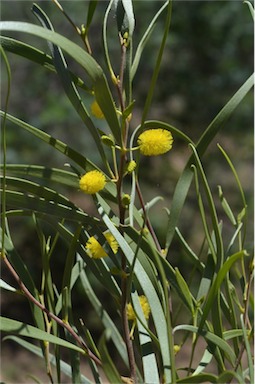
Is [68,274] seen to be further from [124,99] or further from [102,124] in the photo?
[102,124]

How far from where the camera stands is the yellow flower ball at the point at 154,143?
0.37m

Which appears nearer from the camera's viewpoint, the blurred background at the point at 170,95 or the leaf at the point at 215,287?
the leaf at the point at 215,287

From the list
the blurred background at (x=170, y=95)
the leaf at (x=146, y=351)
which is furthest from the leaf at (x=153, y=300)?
the blurred background at (x=170, y=95)

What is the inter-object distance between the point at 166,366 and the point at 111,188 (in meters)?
0.11

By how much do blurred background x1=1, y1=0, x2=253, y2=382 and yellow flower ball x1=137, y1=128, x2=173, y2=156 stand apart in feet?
4.69

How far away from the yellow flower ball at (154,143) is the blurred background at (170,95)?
1.43 meters

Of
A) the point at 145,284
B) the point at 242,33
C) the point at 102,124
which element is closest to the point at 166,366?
the point at 145,284

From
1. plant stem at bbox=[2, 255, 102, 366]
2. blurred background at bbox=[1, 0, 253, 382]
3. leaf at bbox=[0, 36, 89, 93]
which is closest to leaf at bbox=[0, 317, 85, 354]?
plant stem at bbox=[2, 255, 102, 366]

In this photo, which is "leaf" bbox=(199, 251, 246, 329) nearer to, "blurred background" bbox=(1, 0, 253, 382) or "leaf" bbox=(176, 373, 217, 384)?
"leaf" bbox=(176, 373, 217, 384)

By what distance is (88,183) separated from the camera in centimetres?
36

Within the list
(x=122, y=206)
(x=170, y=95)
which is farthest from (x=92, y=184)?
(x=170, y=95)

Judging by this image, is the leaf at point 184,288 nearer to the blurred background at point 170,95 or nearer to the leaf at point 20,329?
the leaf at point 20,329

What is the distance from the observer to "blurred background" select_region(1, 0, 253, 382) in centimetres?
194

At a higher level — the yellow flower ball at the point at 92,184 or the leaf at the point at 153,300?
the yellow flower ball at the point at 92,184
